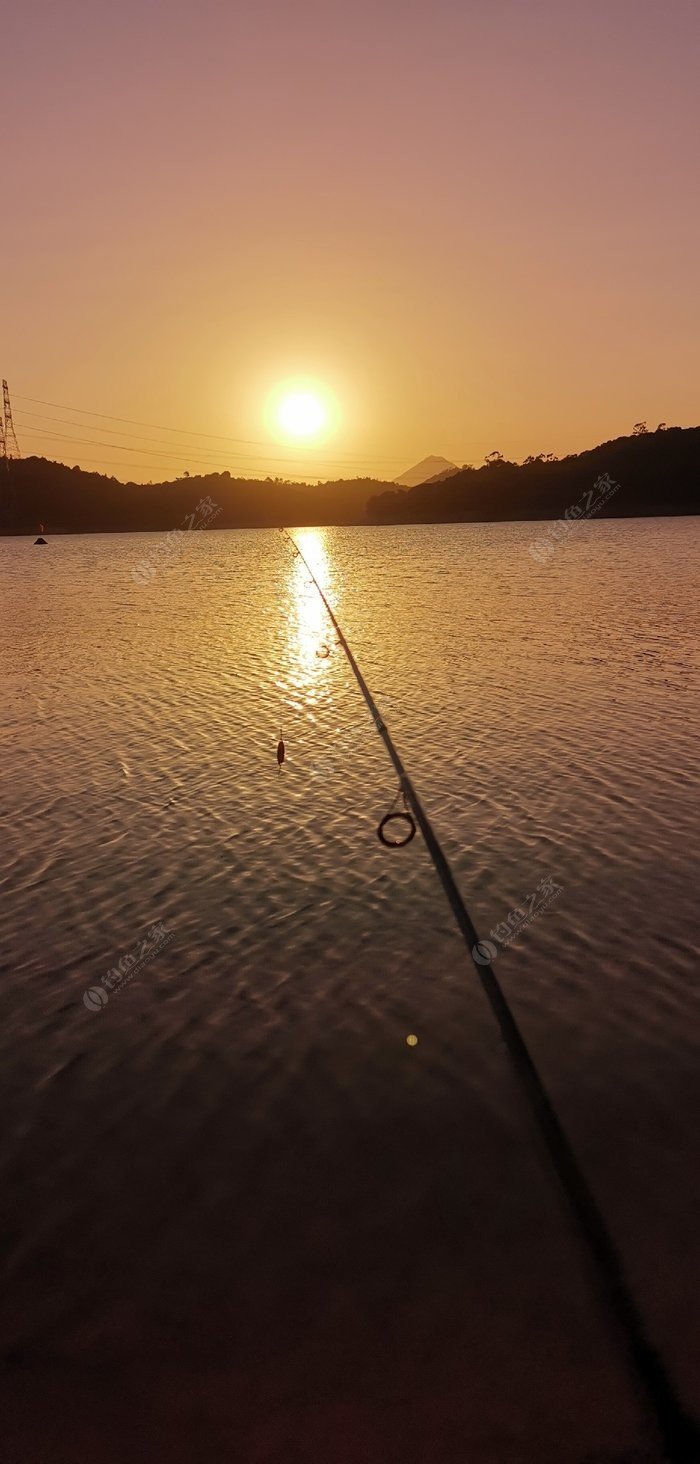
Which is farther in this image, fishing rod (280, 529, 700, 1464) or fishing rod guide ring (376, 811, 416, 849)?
fishing rod guide ring (376, 811, 416, 849)

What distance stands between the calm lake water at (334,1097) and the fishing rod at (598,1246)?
5.9 inches

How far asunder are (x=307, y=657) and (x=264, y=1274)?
33152mm

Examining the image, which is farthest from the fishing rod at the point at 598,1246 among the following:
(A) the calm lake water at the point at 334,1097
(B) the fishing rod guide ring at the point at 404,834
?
(B) the fishing rod guide ring at the point at 404,834

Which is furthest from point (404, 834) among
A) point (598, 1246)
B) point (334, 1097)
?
point (598, 1246)

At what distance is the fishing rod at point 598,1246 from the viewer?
5930mm

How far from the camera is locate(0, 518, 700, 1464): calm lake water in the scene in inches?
248

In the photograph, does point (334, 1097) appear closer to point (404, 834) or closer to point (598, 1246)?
point (598, 1246)

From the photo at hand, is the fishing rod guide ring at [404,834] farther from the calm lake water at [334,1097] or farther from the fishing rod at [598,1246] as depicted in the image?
the fishing rod at [598,1246]

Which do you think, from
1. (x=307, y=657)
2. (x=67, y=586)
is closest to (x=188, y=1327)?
(x=307, y=657)

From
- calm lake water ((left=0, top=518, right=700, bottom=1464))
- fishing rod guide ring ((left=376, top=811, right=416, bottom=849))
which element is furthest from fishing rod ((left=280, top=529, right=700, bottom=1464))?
fishing rod guide ring ((left=376, top=811, right=416, bottom=849))

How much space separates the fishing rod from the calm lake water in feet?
0.49

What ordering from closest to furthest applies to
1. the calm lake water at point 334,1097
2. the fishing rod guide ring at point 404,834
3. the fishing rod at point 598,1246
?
the fishing rod at point 598,1246 → the calm lake water at point 334,1097 → the fishing rod guide ring at point 404,834

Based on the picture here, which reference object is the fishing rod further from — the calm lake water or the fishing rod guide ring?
the fishing rod guide ring

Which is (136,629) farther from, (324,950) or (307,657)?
(324,950)
